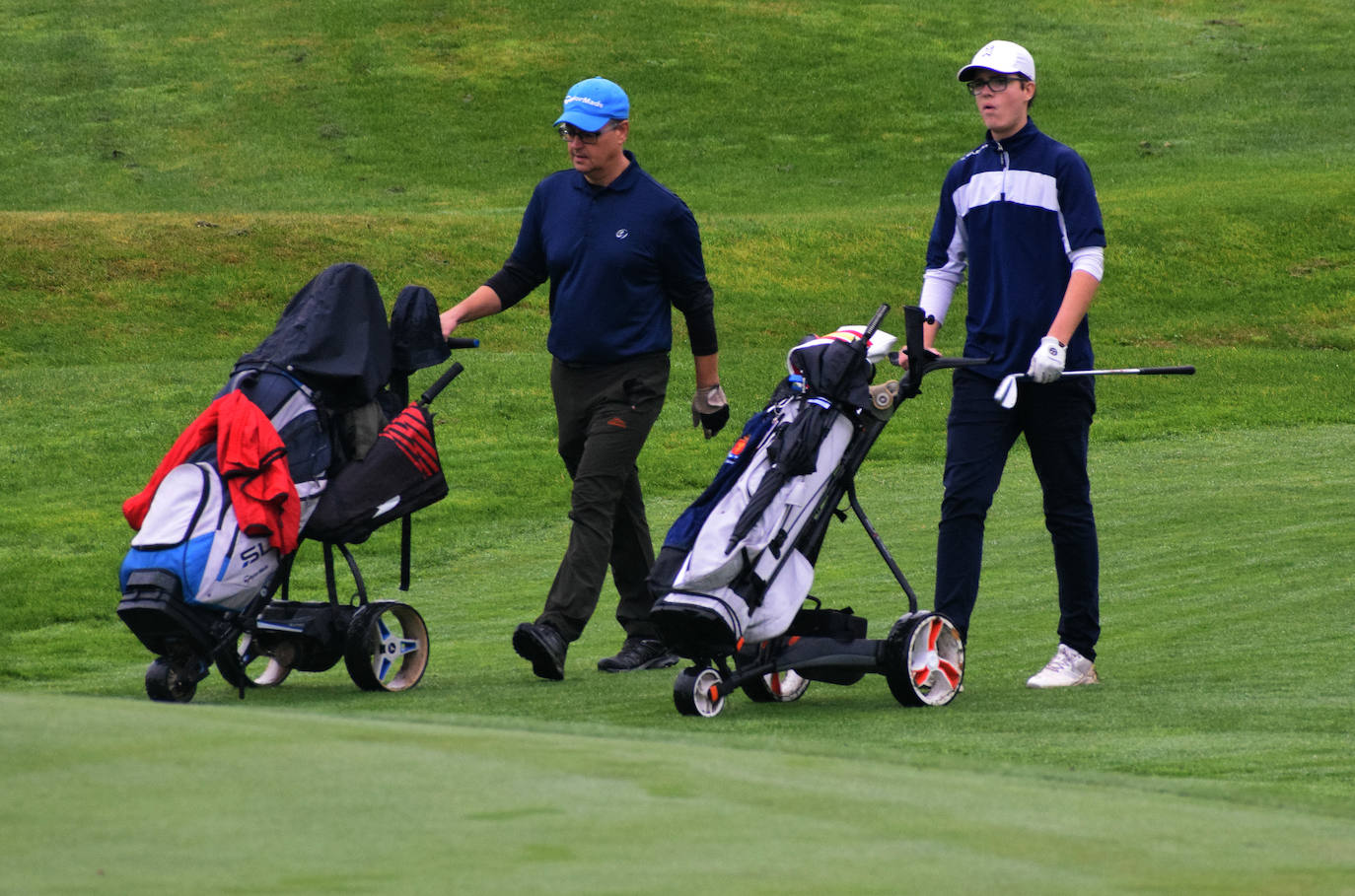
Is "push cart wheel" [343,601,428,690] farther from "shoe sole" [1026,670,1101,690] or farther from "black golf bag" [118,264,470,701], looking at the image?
"shoe sole" [1026,670,1101,690]

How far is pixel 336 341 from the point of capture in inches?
276

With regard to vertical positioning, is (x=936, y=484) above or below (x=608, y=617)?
below

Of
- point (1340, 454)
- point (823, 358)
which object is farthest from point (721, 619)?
point (1340, 454)

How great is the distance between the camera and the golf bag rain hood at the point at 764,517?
6062 millimetres

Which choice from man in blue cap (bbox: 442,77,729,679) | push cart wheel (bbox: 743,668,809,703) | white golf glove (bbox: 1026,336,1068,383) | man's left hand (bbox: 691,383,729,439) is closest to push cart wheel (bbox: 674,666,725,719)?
push cart wheel (bbox: 743,668,809,703)

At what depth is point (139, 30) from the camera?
153 ft

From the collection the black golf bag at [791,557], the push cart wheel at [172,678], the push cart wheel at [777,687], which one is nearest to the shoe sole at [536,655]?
the push cart wheel at [777,687]

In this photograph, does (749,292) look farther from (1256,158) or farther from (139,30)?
(139,30)

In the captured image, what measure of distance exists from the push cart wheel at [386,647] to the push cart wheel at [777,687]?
1.28m

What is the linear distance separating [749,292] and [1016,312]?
64.9 feet

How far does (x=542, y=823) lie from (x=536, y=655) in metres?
4.12

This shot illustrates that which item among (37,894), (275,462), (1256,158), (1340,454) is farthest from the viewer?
(1256,158)

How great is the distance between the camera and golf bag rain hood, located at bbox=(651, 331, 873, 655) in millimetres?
6062

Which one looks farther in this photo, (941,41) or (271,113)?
(941,41)
